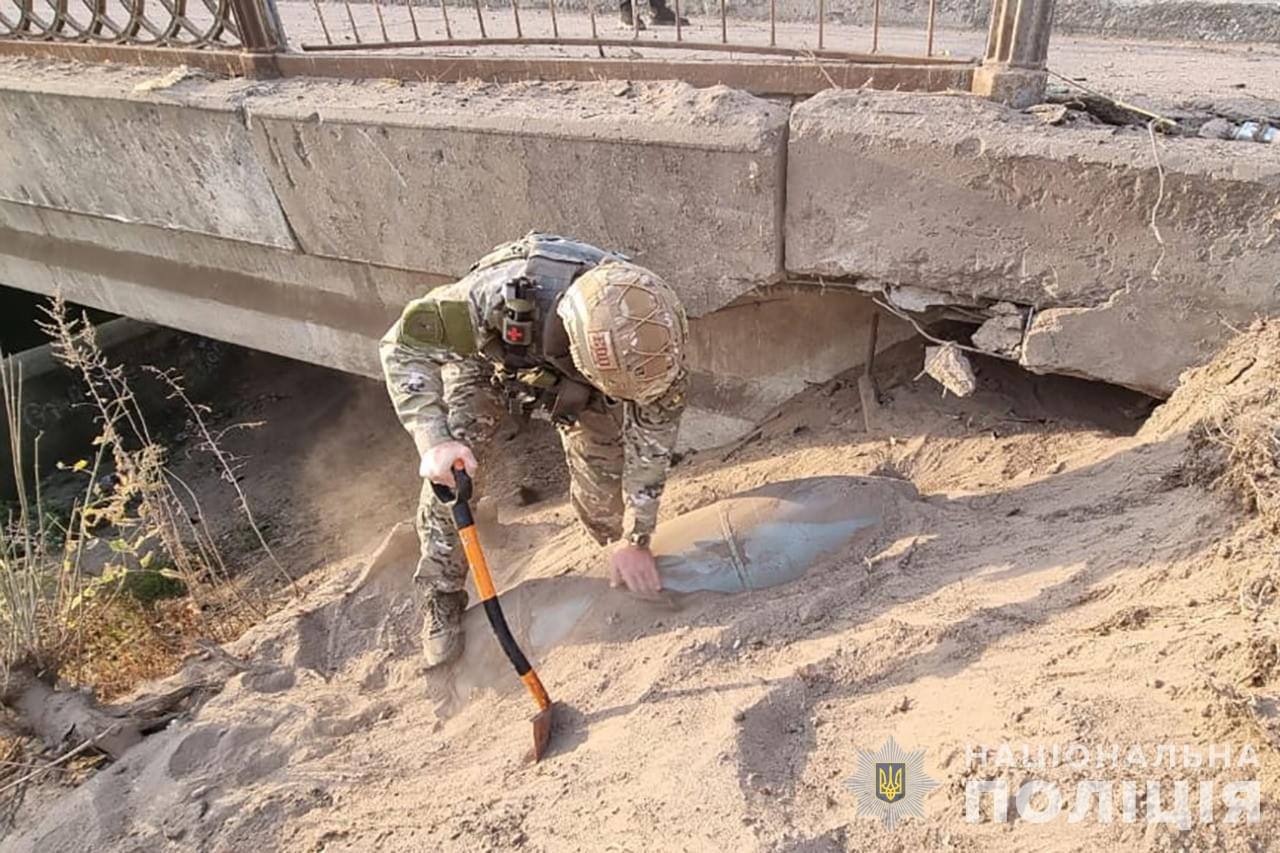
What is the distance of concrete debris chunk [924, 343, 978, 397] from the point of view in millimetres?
2854

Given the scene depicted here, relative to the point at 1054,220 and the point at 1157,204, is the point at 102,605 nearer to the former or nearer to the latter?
the point at 1054,220

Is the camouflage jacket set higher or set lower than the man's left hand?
higher

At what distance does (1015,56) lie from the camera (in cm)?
262

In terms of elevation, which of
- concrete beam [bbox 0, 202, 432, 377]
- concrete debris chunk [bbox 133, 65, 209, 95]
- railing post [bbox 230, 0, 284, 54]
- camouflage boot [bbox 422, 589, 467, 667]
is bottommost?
camouflage boot [bbox 422, 589, 467, 667]

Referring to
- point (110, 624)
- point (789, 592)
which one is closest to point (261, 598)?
point (110, 624)

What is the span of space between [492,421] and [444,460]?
0.42m

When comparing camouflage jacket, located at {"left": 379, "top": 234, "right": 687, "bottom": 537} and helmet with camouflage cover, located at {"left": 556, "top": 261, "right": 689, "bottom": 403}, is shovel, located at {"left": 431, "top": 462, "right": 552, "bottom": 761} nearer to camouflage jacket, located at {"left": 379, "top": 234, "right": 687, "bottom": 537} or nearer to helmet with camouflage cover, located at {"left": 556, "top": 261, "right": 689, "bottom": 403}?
camouflage jacket, located at {"left": 379, "top": 234, "right": 687, "bottom": 537}

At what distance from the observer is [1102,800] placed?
64.0 inches

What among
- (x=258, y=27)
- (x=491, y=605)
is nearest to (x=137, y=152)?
(x=258, y=27)

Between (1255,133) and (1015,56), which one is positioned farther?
(1015,56)

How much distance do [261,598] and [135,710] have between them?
4.43 feet

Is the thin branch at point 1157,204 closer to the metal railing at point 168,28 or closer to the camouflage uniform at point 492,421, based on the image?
the camouflage uniform at point 492,421

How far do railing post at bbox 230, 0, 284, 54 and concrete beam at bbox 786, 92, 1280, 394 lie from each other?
2468 mm

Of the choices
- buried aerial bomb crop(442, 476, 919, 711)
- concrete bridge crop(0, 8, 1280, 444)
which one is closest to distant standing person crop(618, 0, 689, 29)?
concrete bridge crop(0, 8, 1280, 444)
